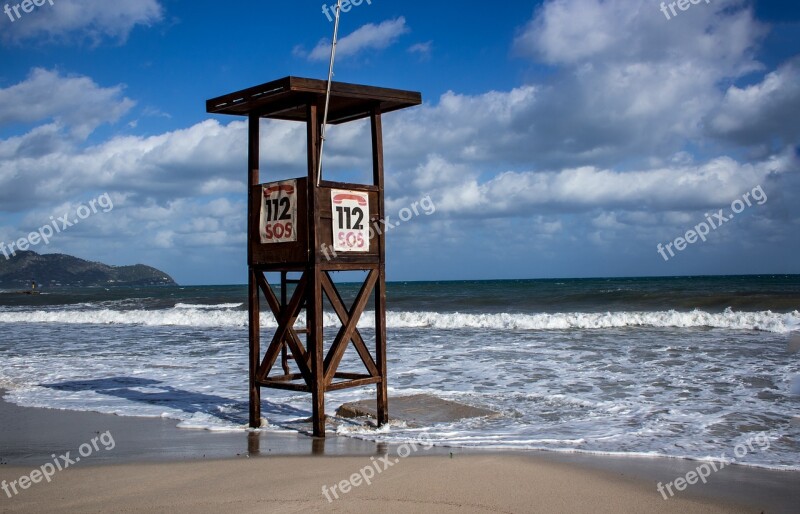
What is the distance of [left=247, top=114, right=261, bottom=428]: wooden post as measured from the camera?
800cm

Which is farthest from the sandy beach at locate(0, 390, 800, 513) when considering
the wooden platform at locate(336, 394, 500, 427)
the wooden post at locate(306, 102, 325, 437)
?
the wooden platform at locate(336, 394, 500, 427)

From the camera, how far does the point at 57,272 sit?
138375mm

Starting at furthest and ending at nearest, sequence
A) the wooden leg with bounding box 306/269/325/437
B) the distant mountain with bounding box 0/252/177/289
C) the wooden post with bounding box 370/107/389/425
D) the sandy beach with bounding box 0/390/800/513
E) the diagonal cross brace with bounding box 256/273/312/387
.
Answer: the distant mountain with bounding box 0/252/177/289
the wooden post with bounding box 370/107/389/425
the diagonal cross brace with bounding box 256/273/312/387
the wooden leg with bounding box 306/269/325/437
the sandy beach with bounding box 0/390/800/513

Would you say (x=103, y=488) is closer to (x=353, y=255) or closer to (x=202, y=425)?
(x=202, y=425)

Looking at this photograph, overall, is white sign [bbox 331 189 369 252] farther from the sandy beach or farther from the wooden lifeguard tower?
the sandy beach

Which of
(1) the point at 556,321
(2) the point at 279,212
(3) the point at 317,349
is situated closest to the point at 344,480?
(3) the point at 317,349

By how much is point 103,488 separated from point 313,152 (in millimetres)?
3738

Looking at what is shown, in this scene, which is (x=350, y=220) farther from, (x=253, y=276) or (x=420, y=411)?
(x=420, y=411)

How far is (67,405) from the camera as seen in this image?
10.2 meters

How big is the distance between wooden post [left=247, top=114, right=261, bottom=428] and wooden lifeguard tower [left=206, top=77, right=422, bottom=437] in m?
0.01

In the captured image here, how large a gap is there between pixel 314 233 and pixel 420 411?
306 cm

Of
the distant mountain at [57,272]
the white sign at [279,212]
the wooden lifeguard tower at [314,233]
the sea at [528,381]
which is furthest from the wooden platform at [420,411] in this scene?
the distant mountain at [57,272]

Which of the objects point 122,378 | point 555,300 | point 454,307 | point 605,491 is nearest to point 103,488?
point 605,491

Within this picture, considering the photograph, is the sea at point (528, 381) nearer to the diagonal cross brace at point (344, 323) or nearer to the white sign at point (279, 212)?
the diagonal cross brace at point (344, 323)
